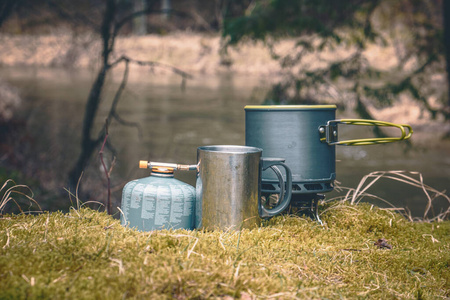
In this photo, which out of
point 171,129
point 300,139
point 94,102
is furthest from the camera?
point 171,129

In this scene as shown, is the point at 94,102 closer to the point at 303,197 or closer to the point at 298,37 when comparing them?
the point at 298,37

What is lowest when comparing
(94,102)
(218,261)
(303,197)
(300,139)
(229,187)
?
(218,261)

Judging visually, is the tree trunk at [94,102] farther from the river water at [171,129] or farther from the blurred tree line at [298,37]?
the river water at [171,129]

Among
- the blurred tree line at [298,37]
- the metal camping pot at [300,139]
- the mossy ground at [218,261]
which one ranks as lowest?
the mossy ground at [218,261]

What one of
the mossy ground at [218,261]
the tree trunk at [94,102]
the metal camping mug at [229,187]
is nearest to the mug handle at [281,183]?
the metal camping mug at [229,187]

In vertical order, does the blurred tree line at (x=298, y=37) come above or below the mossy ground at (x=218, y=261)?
above

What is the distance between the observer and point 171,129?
13164 millimetres

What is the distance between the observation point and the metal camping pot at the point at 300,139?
9.71 ft

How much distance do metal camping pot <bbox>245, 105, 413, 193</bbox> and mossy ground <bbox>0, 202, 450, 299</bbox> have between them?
0.31 metres

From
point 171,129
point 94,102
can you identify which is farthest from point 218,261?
point 171,129

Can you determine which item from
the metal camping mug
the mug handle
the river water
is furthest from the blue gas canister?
the river water

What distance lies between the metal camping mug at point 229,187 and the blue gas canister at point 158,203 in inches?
3.2

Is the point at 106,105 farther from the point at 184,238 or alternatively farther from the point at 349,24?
the point at 184,238

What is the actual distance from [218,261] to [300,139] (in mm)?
1017
